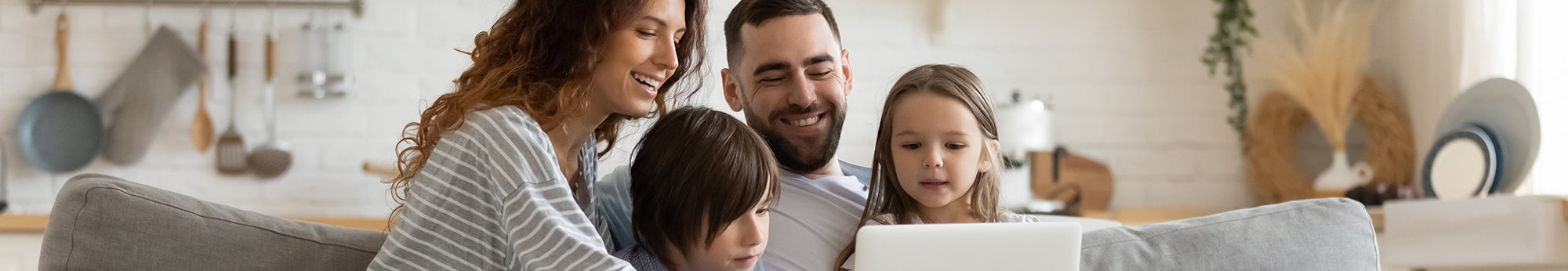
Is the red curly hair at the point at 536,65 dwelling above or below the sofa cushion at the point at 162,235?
above

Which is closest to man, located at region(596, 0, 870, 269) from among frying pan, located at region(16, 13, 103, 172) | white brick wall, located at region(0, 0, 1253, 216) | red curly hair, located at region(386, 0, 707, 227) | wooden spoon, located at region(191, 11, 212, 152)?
red curly hair, located at region(386, 0, 707, 227)

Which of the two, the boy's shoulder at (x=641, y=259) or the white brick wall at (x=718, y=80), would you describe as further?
the white brick wall at (x=718, y=80)

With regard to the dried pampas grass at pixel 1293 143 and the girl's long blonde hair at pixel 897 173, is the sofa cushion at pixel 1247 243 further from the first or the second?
the dried pampas grass at pixel 1293 143

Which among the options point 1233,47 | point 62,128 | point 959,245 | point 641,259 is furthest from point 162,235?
point 1233,47

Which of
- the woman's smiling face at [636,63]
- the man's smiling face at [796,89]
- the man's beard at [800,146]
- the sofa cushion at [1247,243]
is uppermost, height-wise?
the woman's smiling face at [636,63]

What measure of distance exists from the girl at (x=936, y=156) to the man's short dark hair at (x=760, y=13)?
30cm

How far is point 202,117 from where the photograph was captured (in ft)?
10.5

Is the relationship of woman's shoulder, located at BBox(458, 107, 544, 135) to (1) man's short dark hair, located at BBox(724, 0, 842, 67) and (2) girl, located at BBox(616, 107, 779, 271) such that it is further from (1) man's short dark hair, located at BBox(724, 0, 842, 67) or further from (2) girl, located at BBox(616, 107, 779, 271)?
(1) man's short dark hair, located at BBox(724, 0, 842, 67)

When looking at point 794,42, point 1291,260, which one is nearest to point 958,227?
point 1291,260

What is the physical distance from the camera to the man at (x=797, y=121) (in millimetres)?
1638

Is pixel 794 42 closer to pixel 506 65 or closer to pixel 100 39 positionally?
pixel 506 65

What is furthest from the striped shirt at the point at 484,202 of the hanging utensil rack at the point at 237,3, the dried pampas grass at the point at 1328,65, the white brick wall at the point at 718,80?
the dried pampas grass at the point at 1328,65

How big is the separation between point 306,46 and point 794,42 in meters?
1.87

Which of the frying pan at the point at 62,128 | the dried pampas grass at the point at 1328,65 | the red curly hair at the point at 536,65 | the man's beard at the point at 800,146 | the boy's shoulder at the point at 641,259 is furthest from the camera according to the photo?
the dried pampas grass at the point at 1328,65
